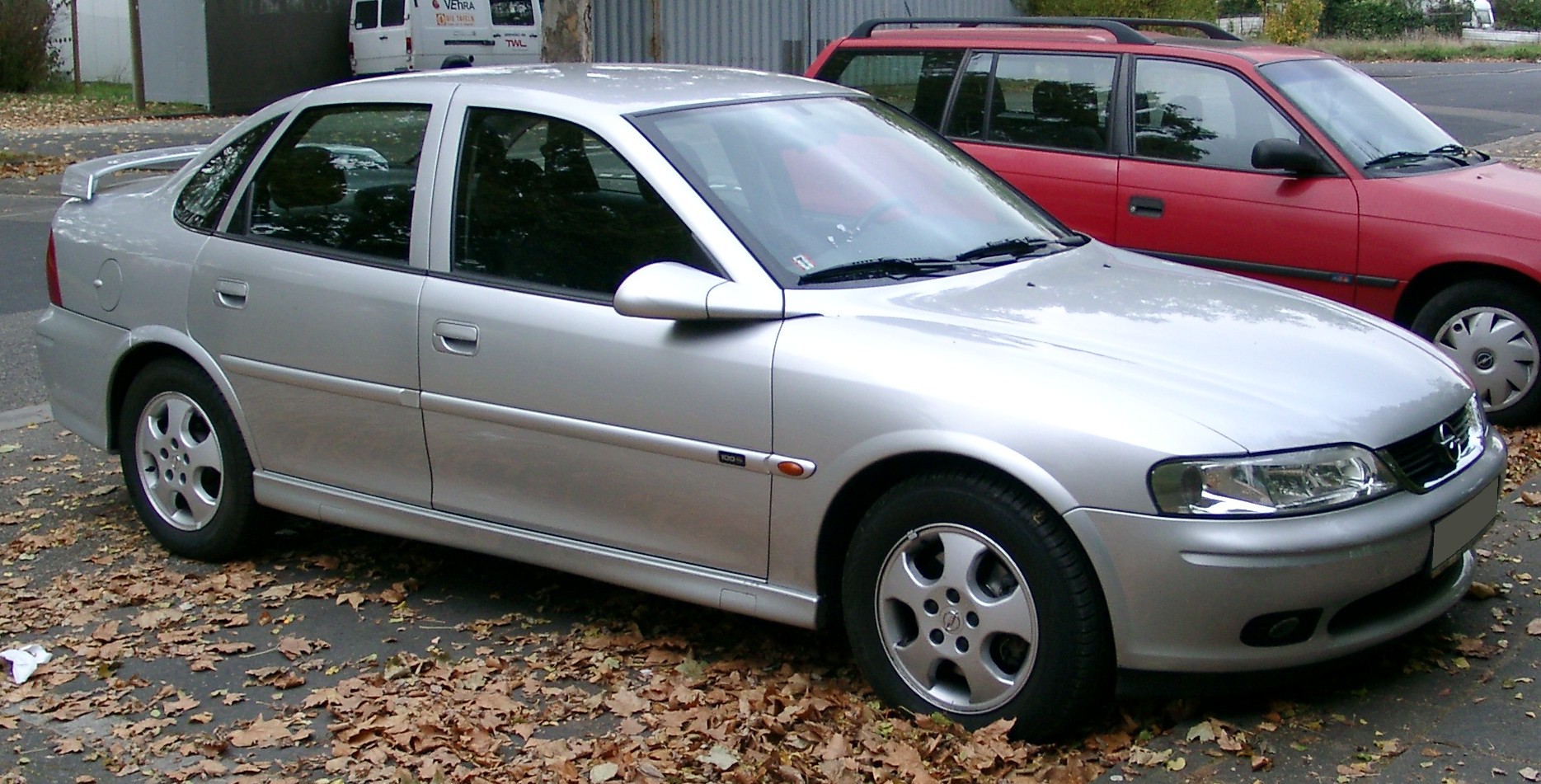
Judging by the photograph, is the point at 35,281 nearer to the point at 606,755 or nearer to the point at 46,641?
the point at 46,641

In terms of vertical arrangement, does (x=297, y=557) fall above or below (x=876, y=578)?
below

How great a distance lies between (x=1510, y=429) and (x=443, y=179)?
488cm

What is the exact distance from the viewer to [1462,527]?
4.12 m

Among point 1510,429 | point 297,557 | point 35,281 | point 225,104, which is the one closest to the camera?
point 297,557

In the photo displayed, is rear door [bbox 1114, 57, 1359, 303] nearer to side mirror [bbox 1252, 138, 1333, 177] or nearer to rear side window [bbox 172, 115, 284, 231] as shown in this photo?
side mirror [bbox 1252, 138, 1333, 177]

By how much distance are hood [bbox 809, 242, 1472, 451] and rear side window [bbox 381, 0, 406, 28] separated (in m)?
23.4

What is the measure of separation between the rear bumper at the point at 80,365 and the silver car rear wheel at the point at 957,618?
3094mm

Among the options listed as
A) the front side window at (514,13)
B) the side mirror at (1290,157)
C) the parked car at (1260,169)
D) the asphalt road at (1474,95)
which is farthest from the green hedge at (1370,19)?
the side mirror at (1290,157)

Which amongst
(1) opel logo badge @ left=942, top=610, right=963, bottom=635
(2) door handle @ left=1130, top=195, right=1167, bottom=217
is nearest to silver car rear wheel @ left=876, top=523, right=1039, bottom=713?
(1) opel logo badge @ left=942, top=610, right=963, bottom=635

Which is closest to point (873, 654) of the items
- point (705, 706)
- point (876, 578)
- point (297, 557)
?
point (876, 578)

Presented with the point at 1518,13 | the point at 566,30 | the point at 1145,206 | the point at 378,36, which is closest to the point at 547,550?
the point at 1145,206

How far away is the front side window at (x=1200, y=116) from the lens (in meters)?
7.57

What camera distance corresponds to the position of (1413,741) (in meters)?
3.92

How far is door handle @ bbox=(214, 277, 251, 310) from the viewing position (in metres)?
5.31
